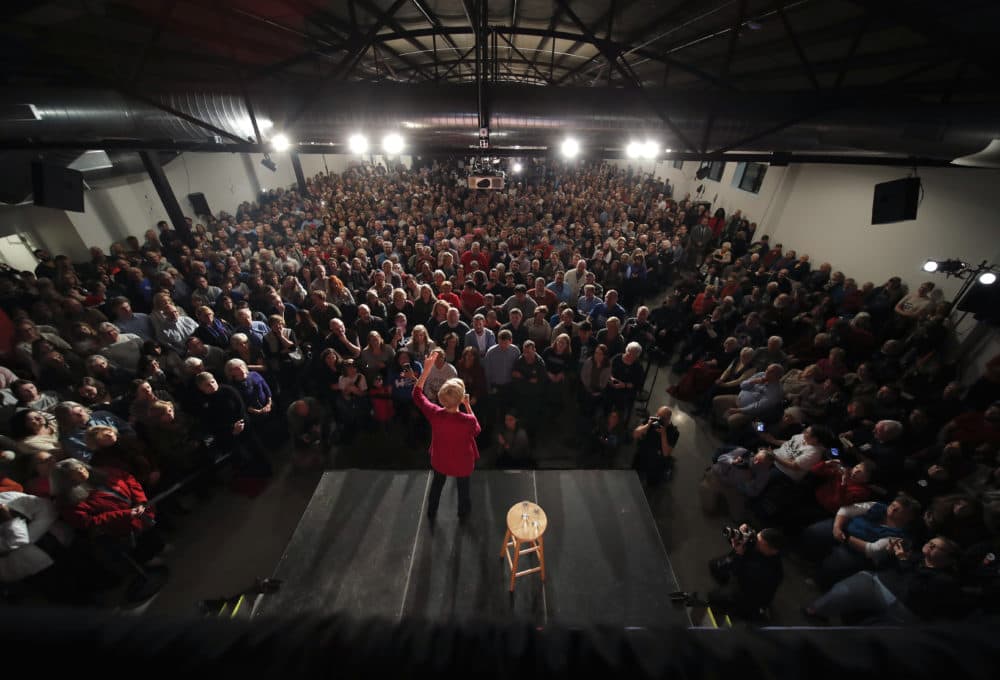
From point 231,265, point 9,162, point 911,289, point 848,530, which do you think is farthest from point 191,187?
point 911,289

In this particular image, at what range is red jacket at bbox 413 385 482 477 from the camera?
313cm

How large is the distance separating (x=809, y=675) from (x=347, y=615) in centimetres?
75

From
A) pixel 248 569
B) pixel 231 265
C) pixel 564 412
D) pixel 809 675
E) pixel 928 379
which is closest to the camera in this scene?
pixel 809 675

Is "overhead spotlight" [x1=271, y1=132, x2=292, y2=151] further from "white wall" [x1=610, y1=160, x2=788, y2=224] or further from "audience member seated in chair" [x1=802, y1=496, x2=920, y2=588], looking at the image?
"white wall" [x1=610, y1=160, x2=788, y2=224]

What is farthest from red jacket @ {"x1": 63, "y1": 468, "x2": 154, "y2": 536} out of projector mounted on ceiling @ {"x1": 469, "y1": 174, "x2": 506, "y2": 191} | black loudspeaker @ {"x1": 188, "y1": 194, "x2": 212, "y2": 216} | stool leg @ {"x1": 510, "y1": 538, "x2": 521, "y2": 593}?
black loudspeaker @ {"x1": 188, "y1": 194, "x2": 212, "y2": 216}

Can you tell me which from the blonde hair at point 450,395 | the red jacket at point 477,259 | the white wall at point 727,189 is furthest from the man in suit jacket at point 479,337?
the white wall at point 727,189

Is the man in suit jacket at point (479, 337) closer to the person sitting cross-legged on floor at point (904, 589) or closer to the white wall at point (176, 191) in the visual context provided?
the person sitting cross-legged on floor at point (904, 589)

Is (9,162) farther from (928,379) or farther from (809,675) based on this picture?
(928,379)

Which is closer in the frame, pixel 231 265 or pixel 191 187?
pixel 231 265

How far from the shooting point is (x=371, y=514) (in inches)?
149

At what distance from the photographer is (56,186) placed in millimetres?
4852

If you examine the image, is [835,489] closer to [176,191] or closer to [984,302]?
[984,302]

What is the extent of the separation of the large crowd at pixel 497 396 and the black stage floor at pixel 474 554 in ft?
2.46

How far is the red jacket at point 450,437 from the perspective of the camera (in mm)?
3135
